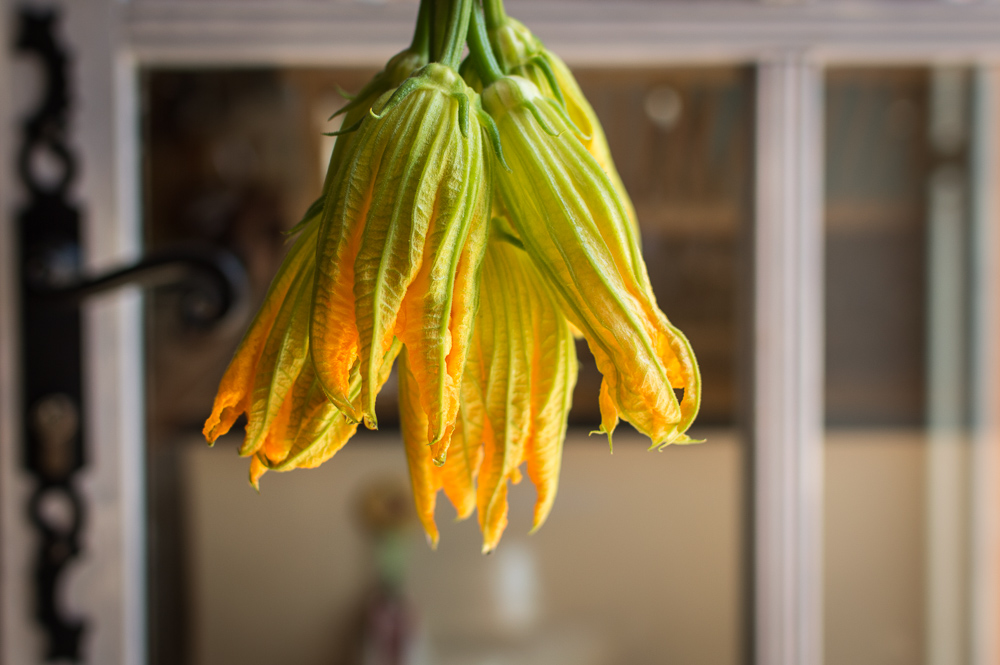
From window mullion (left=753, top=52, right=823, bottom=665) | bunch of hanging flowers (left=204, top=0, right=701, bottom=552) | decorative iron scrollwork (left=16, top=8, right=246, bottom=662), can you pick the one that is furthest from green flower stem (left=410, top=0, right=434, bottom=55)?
window mullion (left=753, top=52, right=823, bottom=665)

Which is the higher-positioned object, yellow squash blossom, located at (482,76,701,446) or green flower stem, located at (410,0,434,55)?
green flower stem, located at (410,0,434,55)

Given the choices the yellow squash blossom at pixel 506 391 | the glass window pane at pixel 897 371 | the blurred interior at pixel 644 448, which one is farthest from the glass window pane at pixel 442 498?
the yellow squash blossom at pixel 506 391

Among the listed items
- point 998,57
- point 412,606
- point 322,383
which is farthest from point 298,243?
point 998,57

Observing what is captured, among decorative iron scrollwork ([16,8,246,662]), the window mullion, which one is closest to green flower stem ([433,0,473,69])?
decorative iron scrollwork ([16,8,246,662])

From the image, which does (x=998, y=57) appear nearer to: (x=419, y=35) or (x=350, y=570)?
(x=419, y=35)

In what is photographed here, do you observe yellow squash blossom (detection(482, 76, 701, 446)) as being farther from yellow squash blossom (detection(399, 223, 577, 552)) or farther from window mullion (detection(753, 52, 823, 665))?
window mullion (detection(753, 52, 823, 665))

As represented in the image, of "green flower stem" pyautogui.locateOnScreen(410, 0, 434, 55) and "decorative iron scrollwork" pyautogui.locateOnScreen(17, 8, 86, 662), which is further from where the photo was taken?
"decorative iron scrollwork" pyautogui.locateOnScreen(17, 8, 86, 662)
